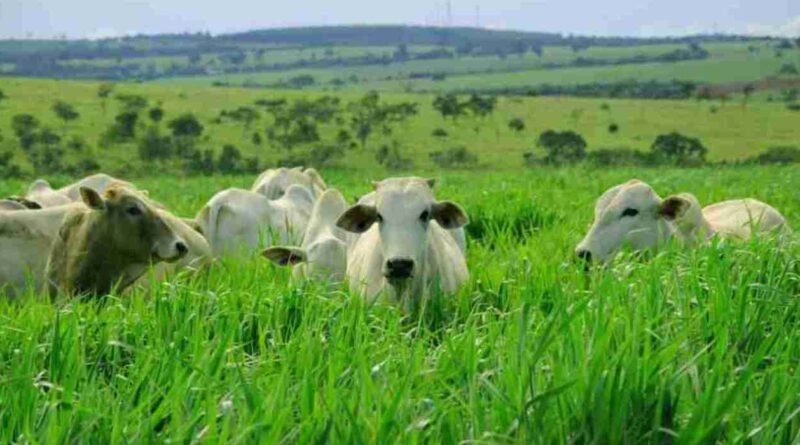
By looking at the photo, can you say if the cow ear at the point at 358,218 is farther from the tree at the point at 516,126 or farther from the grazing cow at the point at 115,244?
the tree at the point at 516,126

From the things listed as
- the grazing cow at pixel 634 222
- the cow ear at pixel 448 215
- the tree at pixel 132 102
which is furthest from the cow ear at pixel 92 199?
the tree at pixel 132 102

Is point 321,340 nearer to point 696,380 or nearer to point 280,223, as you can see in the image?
point 696,380

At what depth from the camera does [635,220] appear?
8.75 meters

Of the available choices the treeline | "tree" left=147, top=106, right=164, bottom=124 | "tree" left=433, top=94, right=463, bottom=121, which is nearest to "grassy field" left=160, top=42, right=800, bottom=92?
the treeline

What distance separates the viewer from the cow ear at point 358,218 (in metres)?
7.34

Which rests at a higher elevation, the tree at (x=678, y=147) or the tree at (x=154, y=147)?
the tree at (x=154, y=147)

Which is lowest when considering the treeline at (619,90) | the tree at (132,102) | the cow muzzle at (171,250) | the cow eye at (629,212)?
the treeline at (619,90)

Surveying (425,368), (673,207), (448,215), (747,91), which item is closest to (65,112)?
(747,91)

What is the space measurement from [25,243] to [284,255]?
1.98m

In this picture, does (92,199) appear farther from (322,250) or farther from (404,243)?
(404,243)

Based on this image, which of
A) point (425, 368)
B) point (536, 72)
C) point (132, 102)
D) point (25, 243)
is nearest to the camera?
point (425, 368)

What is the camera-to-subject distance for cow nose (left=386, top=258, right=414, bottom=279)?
665 cm

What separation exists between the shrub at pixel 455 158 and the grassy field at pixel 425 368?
5861cm

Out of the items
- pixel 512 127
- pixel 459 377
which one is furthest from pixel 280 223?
pixel 512 127
